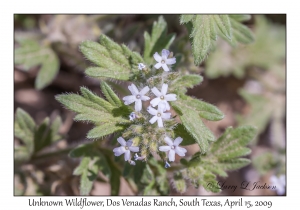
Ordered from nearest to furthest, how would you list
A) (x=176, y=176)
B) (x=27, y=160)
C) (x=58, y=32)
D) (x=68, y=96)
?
(x=68, y=96) < (x=176, y=176) < (x=27, y=160) < (x=58, y=32)

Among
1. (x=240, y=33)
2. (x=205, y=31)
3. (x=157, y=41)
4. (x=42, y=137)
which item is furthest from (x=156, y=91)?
(x=42, y=137)

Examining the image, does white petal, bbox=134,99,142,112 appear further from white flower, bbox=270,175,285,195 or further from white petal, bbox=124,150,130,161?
white flower, bbox=270,175,285,195

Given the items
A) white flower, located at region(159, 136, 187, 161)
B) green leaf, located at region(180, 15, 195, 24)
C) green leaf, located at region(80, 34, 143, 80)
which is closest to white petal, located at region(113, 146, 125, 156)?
white flower, located at region(159, 136, 187, 161)

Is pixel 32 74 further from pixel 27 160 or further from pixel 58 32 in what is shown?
pixel 27 160

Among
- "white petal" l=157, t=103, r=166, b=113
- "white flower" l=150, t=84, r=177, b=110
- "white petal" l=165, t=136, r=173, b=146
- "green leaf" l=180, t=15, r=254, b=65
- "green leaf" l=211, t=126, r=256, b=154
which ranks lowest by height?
"white petal" l=165, t=136, r=173, b=146

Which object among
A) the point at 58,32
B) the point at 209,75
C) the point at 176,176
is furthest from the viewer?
the point at 209,75

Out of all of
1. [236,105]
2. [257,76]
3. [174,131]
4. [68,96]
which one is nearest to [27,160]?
[68,96]

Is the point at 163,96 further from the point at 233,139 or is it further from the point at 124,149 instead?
the point at 233,139
